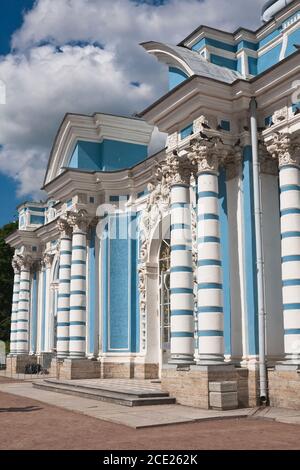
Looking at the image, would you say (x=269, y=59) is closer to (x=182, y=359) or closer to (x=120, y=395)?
(x=182, y=359)

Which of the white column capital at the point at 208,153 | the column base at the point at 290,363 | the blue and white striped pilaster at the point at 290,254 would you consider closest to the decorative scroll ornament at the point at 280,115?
the blue and white striped pilaster at the point at 290,254

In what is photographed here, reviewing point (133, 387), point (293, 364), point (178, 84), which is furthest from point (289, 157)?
point (133, 387)

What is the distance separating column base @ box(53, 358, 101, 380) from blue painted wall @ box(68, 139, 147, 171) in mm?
5997

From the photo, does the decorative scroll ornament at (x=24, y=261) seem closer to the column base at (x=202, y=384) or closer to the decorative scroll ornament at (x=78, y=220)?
the decorative scroll ornament at (x=78, y=220)

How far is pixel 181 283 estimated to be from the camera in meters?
12.2

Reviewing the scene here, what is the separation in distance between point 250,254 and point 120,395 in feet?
12.8

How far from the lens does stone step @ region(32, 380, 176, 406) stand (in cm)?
1140

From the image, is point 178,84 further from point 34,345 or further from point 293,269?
point 34,345

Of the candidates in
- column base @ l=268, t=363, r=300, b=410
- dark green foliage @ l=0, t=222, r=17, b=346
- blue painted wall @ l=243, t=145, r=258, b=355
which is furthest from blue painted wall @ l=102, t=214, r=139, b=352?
dark green foliage @ l=0, t=222, r=17, b=346

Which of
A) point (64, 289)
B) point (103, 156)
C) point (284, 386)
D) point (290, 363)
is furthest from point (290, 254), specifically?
point (64, 289)

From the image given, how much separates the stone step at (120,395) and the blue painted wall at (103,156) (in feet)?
23.5

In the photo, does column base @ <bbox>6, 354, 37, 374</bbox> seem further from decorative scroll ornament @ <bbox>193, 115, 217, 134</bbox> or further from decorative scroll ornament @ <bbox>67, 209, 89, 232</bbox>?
decorative scroll ornament @ <bbox>193, 115, 217, 134</bbox>

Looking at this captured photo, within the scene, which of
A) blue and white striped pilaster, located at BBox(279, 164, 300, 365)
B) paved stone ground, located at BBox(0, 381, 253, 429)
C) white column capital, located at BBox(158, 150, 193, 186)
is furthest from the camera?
white column capital, located at BBox(158, 150, 193, 186)

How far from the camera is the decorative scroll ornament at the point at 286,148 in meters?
11.3
